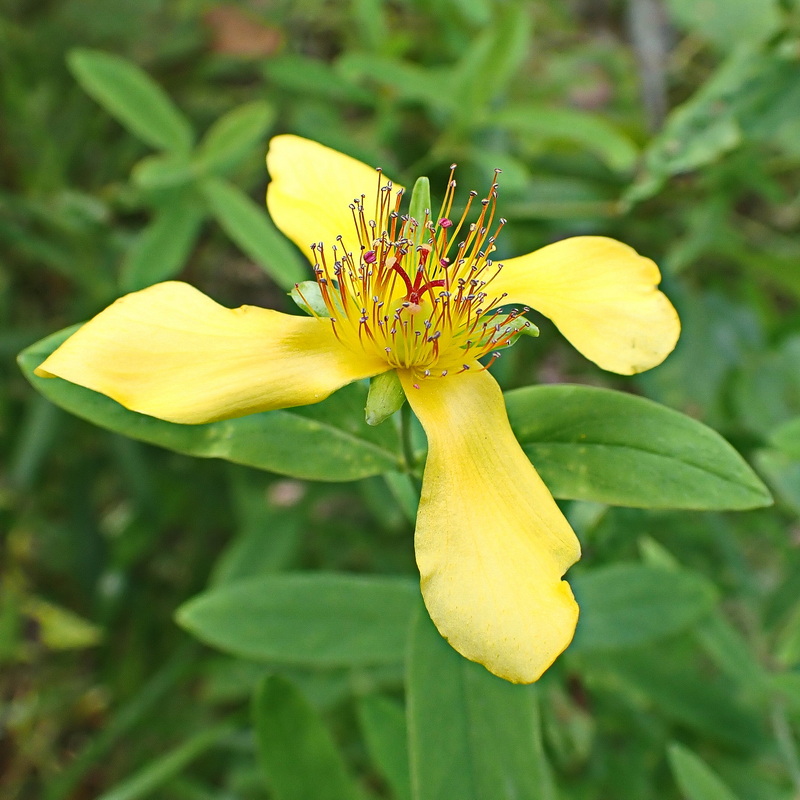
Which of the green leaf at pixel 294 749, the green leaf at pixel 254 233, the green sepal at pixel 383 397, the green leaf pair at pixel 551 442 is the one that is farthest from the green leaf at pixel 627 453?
the green leaf at pixel 254 233

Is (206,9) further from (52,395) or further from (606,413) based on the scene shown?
(606,413)

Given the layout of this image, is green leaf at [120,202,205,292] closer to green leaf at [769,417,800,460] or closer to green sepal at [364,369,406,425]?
green sepal at [364,369,406,425]

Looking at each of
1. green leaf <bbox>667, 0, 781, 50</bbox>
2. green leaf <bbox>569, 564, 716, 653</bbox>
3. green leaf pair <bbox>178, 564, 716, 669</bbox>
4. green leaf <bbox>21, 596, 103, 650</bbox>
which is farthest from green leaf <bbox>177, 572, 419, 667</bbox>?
green leaf <bbox>667, 0, 781, 50</bbox>

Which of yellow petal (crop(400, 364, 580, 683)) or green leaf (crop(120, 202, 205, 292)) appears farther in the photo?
green leaf (crop(120, 202, 205, 292))

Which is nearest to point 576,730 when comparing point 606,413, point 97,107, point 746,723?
point 746,723

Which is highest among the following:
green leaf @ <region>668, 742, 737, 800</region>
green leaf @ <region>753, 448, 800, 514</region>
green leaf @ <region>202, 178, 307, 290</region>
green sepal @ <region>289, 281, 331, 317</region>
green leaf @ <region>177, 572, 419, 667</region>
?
green sepal @ <region>289, 281, 331, 317</region>

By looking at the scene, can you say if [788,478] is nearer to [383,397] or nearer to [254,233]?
[383,397]

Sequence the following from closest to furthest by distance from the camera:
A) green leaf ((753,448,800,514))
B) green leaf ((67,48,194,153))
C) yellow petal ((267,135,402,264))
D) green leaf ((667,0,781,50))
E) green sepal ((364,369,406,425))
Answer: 1. green sepal ((364,369,406,425))
2. yellow petal ((267,135,402,264))
3. green leaf ((753,448,800,514))
4. green leaf ((67,48,194,153))
5. green leaf ((667,0,781,50))
